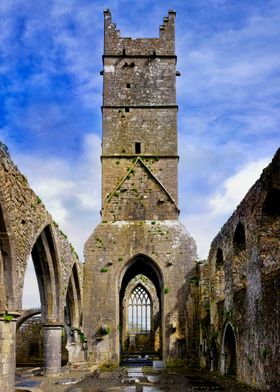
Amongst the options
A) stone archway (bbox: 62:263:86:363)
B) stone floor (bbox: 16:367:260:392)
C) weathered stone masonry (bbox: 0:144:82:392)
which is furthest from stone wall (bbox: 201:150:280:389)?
stone archway (bbox: 62:263:86:363)

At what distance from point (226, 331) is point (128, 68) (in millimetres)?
14155

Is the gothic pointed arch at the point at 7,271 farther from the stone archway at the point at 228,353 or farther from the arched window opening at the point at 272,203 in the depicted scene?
the stone archway at the point at 228,353

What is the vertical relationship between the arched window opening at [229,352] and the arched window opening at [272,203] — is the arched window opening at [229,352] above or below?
below

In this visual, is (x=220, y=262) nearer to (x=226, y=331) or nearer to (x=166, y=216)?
(x=226, y=331)

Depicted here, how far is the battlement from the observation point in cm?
2508

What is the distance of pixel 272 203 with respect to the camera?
1146 cm

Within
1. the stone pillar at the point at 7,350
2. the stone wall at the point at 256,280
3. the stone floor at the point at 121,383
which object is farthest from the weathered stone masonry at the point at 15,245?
the stone wall at the point at 256,280

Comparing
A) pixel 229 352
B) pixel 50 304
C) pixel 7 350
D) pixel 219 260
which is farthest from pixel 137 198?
pixel 7 350

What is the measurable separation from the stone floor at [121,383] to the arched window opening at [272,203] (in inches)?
158

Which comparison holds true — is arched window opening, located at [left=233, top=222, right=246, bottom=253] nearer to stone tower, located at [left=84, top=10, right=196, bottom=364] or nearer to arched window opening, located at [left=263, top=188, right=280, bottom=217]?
arched window opening, located at [left=263, top=188, right=280, bottom=217]

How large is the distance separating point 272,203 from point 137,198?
11.6 m

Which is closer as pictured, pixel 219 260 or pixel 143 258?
pixel 219 260

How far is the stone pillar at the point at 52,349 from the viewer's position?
15.9m

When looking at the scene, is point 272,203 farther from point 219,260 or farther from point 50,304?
point 50,304
